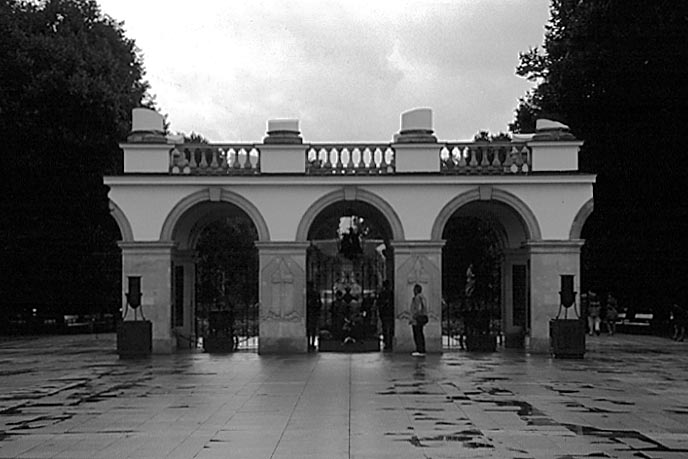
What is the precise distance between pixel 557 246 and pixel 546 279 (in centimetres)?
84

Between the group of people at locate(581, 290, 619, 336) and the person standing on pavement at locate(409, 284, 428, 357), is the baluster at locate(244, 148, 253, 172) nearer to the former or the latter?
the person standing on pavement at locate(409, 284, 428, 357)

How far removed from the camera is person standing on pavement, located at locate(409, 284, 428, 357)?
90.2 ft

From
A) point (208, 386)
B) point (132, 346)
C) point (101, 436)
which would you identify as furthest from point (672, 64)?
point (101, 436)

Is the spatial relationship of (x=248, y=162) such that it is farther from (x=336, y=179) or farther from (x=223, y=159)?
(x=336, y=179)

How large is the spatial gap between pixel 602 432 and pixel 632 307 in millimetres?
29911

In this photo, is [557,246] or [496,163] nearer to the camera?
[557,246]

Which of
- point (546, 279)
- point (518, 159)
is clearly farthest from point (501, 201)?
point (546, 279)

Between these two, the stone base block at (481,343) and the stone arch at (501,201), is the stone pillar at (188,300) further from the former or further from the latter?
the stone base block at (481,343)

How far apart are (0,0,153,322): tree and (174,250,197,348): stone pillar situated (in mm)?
9522

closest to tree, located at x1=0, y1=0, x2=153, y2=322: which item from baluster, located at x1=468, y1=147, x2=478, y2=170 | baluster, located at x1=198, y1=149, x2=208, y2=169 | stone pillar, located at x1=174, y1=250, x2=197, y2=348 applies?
stone pillar, located at x1=174, y1=250, x2=197, y2=348

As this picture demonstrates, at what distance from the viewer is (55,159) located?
40.0 m

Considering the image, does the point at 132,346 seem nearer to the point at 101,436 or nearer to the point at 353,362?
the point at 353,362

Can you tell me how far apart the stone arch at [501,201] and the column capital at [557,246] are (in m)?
0.17

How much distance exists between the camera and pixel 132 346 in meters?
27.9
